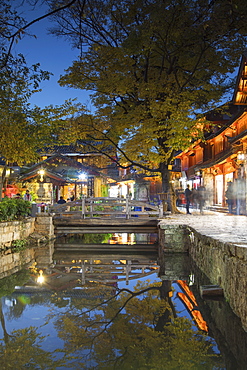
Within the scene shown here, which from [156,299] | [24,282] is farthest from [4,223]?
[156,299]

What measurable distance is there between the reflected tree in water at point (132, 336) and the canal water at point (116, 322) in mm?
13

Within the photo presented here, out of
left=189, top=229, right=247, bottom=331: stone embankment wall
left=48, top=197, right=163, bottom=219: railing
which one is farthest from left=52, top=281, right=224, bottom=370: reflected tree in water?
left=48, top=197, right=163, bottom=219: railing

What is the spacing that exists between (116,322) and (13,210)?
9744 mm

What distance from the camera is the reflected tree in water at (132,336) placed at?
4.13 m

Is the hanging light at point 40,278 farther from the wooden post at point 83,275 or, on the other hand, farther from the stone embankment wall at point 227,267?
the stone embankment wall at point 227,267

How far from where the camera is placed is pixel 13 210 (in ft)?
45.5

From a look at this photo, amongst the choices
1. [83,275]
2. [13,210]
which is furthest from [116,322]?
[13,210]

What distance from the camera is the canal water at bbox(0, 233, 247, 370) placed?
4.21 m

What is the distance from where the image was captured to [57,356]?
4.30 metres

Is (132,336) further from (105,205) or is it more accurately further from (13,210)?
(105,205)

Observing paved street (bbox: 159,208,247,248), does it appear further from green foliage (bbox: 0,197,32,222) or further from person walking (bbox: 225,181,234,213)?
green foliage (bbox: 0,197,32,222)

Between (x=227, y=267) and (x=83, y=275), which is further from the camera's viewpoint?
(x=83, y=275)

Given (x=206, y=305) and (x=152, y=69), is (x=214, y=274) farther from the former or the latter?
(x=152, y=69)

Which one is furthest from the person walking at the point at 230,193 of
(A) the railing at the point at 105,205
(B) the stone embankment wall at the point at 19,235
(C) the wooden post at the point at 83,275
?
(C) the wooden post at the point at 83,275
